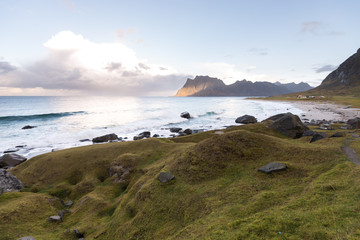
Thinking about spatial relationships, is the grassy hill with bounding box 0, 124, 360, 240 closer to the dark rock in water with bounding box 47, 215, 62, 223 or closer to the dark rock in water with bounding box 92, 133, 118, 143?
the dark rock in water with bounding box 47, 215, 62, 223

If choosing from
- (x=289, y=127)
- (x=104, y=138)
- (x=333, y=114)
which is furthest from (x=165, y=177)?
(x=333, y=114)

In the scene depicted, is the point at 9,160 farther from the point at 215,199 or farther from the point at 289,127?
the point at 289,127

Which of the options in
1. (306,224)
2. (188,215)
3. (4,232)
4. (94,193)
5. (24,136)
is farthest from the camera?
(24,136)

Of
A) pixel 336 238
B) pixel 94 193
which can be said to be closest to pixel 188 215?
pixel 336 238

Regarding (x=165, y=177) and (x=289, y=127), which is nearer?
(x=165, y=177)

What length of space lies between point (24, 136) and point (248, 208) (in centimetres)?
6235

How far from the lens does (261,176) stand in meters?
11.1

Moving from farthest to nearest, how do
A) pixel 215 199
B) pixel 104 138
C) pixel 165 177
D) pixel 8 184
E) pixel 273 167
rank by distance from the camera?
pixel 104 138 → pixel 8 184 → pixel 165 177 → pixel 273 167 → pixel 215 199

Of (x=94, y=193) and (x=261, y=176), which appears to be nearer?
(x=261, y=176)

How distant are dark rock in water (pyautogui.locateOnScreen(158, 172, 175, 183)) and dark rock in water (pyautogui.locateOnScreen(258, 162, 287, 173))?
5.87 metres

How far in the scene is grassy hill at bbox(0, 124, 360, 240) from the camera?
6617 millimetres

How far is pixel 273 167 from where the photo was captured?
1136 centimetres

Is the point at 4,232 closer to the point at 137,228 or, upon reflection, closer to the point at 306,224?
the point at 137,228

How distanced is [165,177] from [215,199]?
384 centimetres
